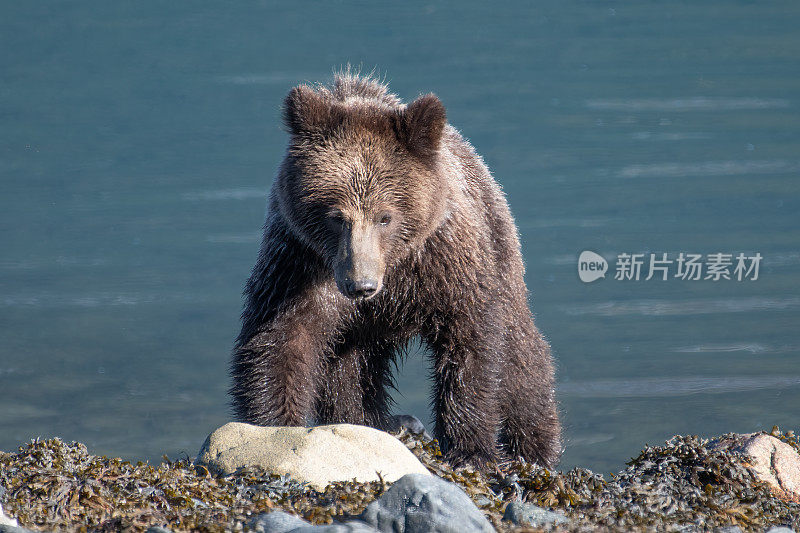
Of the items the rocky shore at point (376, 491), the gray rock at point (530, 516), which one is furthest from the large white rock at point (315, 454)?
the gray rock at point (530, 516)

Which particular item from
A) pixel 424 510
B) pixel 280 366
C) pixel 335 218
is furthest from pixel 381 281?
pixel 424 510

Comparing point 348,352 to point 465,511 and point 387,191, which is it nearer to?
point 387,191

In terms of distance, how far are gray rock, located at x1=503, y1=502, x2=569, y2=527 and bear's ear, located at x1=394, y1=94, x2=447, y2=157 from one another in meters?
2.13

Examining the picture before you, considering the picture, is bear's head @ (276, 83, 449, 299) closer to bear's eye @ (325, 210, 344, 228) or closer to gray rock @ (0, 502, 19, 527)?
bear's eye @ (325, 210, 344, 228)

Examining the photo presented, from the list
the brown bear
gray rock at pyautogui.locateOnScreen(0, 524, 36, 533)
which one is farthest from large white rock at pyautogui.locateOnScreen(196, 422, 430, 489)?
gray rock at pyautogui.locateOnScreen(0, 524, 36, 533)

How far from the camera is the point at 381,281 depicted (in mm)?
5371

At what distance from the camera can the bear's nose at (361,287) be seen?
203 inches

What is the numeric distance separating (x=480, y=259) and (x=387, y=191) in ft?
3.00

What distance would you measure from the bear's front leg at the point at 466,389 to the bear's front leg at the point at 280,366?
75cm

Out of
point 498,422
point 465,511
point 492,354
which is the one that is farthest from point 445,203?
point 465,511

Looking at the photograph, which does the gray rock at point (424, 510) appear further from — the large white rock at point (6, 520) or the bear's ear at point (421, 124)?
the bear's ear at point (421, 124)

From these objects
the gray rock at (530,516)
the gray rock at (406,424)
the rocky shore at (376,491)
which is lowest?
the gray rock at (406,424)

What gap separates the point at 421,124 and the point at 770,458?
2.59 m

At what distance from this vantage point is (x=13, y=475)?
4.77 metres
